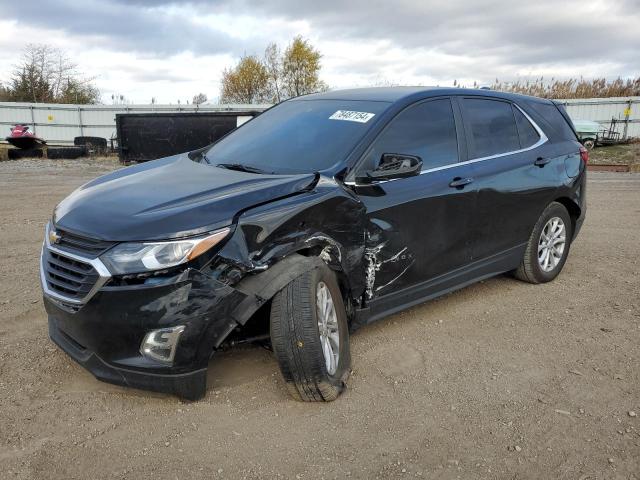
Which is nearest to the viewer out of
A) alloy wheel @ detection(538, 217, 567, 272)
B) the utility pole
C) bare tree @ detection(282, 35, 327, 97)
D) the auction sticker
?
the auction sticker

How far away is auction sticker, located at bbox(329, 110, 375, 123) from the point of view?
364cm

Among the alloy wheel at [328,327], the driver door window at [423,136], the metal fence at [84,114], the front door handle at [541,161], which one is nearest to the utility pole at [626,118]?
the metal fence at [84,114]

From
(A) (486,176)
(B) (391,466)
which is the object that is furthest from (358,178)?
(B) (391,466)

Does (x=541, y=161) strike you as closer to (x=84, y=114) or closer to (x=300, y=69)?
(x=84, y=114)

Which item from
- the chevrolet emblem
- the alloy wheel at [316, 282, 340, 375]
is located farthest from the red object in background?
the alloy wheel at [316, 282, 340, 375]

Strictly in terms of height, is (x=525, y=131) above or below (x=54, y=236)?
above

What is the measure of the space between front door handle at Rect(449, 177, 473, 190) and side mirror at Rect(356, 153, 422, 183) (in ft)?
1.79

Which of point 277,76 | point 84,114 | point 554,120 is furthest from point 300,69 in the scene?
point 554,120

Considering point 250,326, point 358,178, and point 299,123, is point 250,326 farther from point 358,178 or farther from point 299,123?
point 299,123

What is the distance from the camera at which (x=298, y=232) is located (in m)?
2.95

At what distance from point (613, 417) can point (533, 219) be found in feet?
7.02

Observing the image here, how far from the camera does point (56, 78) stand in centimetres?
4712

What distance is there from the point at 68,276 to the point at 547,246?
4.03 meters

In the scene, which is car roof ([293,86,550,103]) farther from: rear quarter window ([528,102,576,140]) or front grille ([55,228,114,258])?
front grille ([55,228,114,258])
